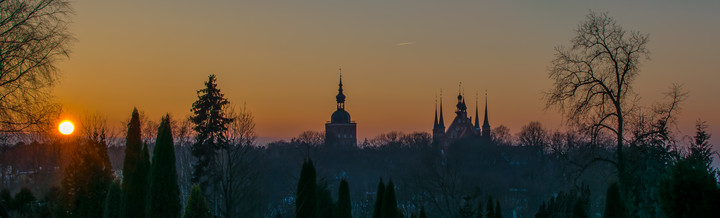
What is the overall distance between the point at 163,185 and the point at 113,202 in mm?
3072

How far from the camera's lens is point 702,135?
60.4 ft

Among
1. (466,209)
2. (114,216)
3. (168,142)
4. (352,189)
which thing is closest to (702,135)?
(466,209)

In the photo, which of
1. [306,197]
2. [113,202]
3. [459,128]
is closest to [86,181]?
[113,202]

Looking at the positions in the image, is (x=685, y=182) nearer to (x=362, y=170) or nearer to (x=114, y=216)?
(x=114, y=216)

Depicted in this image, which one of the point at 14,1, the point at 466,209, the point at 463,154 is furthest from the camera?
the point at 463,154

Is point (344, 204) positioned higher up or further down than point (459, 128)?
further down

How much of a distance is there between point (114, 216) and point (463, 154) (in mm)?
80090

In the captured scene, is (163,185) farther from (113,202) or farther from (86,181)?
(86,181)

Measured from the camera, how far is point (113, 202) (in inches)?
689

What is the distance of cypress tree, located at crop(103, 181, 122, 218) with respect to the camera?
1748cm

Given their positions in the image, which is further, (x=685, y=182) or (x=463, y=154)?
(x=463, y=154)

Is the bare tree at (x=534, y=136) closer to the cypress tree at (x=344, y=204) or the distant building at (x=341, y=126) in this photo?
the distant building at (x=341, y=126)

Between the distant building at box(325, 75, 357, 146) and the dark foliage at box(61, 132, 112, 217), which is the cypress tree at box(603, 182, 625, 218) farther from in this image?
the distant building at box(325, 75, 357, 146)

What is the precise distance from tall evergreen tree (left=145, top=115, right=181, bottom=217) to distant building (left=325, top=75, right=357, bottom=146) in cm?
11537
